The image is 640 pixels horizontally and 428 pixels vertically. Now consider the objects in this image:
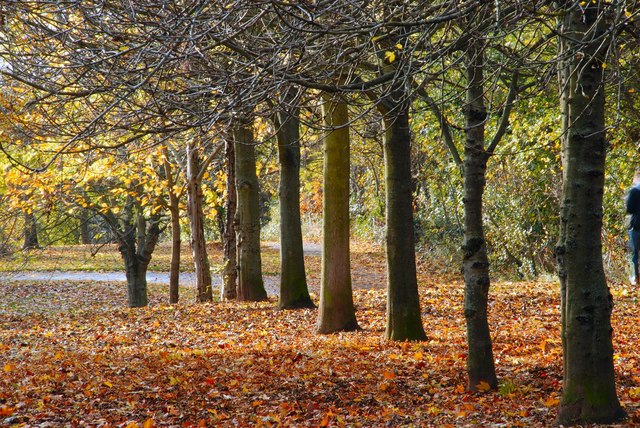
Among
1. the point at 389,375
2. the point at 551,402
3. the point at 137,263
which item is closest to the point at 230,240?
the point at 137,263

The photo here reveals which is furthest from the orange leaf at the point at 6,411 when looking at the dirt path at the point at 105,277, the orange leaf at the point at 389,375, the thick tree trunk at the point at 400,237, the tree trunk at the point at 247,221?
the dirt path at the point at 105,277

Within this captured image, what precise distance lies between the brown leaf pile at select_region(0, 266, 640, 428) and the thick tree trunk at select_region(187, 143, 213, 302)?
3.48 m

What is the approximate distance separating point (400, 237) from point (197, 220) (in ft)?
27.0

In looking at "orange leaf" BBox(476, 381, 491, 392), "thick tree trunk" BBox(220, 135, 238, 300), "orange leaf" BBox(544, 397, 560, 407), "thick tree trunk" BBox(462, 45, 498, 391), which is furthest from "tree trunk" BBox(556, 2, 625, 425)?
"thick tree trunk" BBox(220, 135, 238, 300)

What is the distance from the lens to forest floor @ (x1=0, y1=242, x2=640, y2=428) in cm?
612

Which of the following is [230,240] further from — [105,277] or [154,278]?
[105,277]

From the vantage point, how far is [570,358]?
488 centimetres

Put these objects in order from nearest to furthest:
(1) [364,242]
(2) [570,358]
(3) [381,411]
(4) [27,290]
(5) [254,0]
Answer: (5) [254,0]
(2) [570,358]
(3) [381,411]
(4) [27,290]
(1) [364,242]

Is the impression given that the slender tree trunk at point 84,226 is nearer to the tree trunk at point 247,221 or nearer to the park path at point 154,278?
the park path at point 154,278

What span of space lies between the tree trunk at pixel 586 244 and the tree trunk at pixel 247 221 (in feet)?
29.5

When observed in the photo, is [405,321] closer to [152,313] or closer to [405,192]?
[405,192]

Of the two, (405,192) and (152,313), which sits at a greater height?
(405,192)

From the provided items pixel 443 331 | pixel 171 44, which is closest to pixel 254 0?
pixel 171 44

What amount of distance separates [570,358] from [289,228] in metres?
7.87
